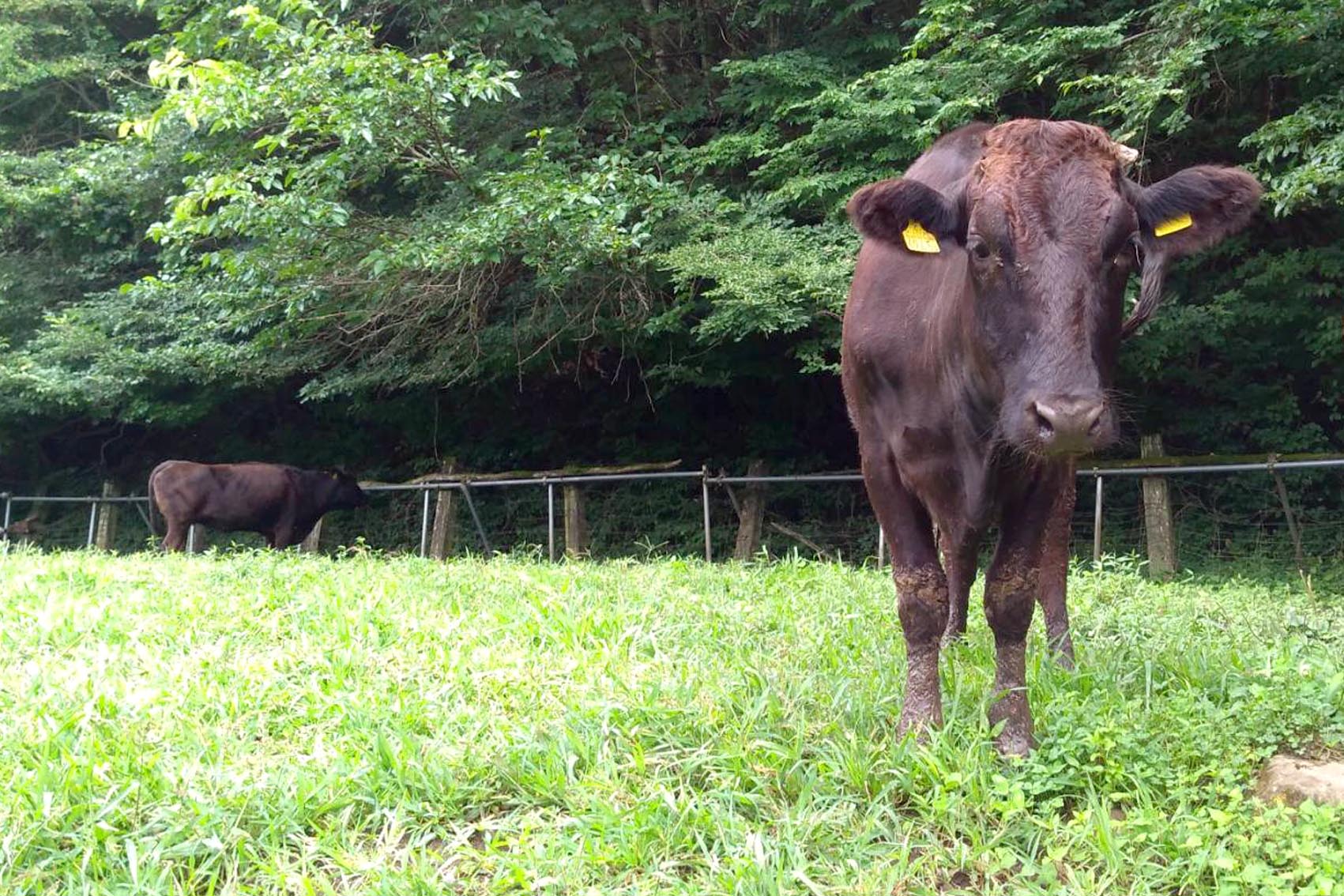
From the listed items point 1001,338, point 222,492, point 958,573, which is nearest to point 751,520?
point 222,492

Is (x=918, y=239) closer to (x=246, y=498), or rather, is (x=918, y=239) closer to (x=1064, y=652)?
(x=1064, y=652)

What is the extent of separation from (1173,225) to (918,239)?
30.6 inches

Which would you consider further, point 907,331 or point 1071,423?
point 907,331

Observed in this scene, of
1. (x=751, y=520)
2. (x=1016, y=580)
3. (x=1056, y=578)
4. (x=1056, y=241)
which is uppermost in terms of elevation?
(x=1056, y=241)

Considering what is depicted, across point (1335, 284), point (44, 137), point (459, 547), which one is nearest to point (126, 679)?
point (1335, 284)

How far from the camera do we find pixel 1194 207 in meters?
3.40

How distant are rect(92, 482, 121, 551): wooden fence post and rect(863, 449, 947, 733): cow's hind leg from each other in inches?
657

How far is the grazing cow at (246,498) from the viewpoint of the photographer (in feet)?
48.6

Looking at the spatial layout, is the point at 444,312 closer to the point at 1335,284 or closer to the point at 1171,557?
the point at 1171,557

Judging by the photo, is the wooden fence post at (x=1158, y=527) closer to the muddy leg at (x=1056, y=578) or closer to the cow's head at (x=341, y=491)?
the muddy leg at (x=1056, y=578)

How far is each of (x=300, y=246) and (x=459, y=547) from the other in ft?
19.6

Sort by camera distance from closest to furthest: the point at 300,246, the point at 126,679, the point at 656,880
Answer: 1. the point at 656,880
2. the point at 126,679
3. the point at 300,246

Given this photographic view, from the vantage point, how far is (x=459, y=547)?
611 inches

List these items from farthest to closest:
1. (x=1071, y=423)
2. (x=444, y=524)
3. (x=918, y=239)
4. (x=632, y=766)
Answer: (x=444, y=524) → (x=918, y=239) → (x=632, y=766) → (x=1071, y=423)
